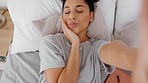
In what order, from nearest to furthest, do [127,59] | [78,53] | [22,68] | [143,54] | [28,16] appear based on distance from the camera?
[143,54]
[127,59]
[78,53]
[22,68]
[28,16]

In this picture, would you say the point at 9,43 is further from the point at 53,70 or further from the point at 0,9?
the point at 53,70

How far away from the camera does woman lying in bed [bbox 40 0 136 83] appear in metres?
1.11

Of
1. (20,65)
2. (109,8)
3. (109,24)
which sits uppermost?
(109,8)

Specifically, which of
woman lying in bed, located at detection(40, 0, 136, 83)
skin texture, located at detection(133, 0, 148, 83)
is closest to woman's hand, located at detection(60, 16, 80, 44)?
woman lying in bed, located at detection(40, 0, 136, 83)

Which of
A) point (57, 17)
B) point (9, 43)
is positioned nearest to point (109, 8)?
point (57, 17)

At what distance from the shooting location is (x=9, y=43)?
61.2 inches

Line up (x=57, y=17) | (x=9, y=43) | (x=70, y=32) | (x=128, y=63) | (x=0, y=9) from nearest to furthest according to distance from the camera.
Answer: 1. (x=128, y=63)
2. (x=70, y=32)
3. (x=57, y=17)
4. (x=9, y=43)
5. (x=0, y=9)

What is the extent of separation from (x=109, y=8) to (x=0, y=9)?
909 millimetres

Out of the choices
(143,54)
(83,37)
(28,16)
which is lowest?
(83,37)

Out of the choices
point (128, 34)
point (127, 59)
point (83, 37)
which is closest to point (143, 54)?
point (127, 59)

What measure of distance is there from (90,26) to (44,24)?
0.92 ft

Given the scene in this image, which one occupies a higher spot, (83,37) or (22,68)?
(83,37)

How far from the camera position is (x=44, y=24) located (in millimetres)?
1366

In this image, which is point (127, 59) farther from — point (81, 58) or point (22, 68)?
point (22, 68)
